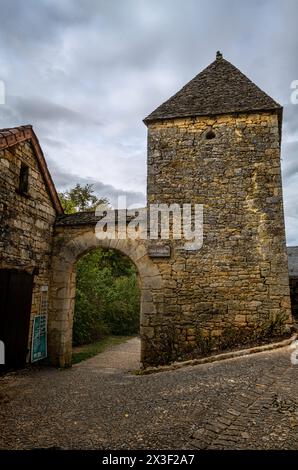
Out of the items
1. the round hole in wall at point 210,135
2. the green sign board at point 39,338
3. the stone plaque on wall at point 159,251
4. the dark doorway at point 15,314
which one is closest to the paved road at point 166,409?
the dark doorway at point 15,314

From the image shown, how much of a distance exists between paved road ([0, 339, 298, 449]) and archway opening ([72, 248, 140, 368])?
3.55 metres

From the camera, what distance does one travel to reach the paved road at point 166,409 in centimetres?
313

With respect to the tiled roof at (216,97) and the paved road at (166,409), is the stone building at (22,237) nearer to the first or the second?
the paved road at (166,409)

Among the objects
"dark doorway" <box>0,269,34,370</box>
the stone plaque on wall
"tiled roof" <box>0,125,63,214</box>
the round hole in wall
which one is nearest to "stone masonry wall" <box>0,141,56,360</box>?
"tiled roof" <box>0,125,63,214</box>

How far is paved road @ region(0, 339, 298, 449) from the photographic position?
123 inches

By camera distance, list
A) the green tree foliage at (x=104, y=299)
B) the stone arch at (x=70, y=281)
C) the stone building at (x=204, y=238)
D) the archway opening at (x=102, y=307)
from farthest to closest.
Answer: the green tree foliage at (x=104, y=299)
the archway opening at (x=102, y=307)
the stone arch at (x=70, y=281)
the stone building at (x=204, y=238)

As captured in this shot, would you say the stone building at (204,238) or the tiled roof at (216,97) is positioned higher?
the tiled roof at (216,97)

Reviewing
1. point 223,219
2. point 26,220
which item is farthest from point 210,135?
point 26,220

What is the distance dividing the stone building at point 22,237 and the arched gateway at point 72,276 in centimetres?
29

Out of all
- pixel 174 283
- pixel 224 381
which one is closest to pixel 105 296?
pixel 174 283

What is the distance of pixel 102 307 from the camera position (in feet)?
46.5

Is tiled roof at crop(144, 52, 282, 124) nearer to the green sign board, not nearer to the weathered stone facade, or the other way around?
the weathered stone facade

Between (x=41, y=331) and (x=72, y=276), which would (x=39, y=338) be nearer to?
(x=41, y=331)
